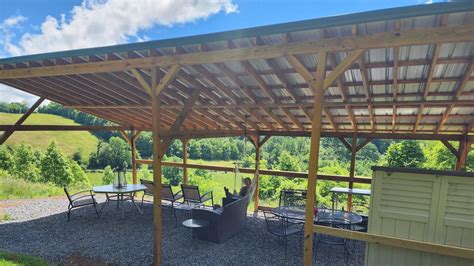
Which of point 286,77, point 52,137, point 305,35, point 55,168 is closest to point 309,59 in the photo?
point 305,35

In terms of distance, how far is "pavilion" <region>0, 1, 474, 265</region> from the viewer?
2678mm

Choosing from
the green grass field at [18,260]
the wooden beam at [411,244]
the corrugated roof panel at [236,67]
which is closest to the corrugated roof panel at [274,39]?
the corrugated roof panel at [236,67]

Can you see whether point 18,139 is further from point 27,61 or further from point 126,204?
point 27,61

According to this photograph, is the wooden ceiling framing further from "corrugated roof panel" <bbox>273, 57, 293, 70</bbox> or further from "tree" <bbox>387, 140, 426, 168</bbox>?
"tree" <bbox>387, 140, 426, 168</bbox>

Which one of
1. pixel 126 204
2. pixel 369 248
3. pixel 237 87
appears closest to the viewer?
pixel 369 248

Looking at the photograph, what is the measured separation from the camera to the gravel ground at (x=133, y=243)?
4.69 m

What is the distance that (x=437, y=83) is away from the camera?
4.40m

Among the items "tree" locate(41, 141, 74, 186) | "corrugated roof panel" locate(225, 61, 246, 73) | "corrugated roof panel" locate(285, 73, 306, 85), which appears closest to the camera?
"corrugated roof panel" locate(225, 61, 246, 73)

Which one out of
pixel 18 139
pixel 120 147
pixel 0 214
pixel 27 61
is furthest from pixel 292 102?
pixel 18 139

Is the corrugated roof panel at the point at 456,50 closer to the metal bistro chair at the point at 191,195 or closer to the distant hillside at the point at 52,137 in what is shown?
the metal bistro chair at the point at 191,195

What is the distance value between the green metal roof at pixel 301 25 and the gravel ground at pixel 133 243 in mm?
3453

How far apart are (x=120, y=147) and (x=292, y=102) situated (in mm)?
36320

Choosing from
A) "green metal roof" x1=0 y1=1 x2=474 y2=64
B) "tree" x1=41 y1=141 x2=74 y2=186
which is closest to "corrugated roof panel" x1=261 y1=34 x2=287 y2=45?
"green metal roof" x1=0 y1=1 x2=474 y2=64

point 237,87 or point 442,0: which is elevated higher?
point 442,0
